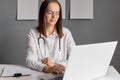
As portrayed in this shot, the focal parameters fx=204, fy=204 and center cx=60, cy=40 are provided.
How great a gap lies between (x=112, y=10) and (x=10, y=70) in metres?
1.62

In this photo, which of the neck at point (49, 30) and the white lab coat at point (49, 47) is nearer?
the white lab coat at point (49, 47)

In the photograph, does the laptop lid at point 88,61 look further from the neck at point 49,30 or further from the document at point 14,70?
the neck at point 49,30

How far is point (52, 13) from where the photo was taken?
1604mm

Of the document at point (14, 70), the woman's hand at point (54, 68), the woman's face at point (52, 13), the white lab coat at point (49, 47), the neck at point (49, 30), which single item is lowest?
the document at point (14, 70)

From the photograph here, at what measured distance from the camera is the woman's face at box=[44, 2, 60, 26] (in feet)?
5.22

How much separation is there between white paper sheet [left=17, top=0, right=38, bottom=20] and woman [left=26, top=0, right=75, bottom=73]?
29.4 inches

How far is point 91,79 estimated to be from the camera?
116cm

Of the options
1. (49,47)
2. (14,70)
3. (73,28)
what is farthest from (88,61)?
(73,28)

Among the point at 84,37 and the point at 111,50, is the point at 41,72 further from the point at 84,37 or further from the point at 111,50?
the point at 84,37

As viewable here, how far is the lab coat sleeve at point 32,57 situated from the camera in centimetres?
143

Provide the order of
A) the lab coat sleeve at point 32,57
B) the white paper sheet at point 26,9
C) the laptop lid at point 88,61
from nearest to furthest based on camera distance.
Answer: the laptop lid at point 88,61
the lab coat sleeve at point 32,57
the white paper sheet at point 26,9

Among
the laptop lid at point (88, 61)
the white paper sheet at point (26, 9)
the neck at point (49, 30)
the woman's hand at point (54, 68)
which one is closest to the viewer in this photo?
the laptop lid at point (88, 61)

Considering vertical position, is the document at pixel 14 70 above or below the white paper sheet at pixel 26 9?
below

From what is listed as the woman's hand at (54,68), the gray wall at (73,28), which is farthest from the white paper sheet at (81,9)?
the woman's hand at (54,68)
